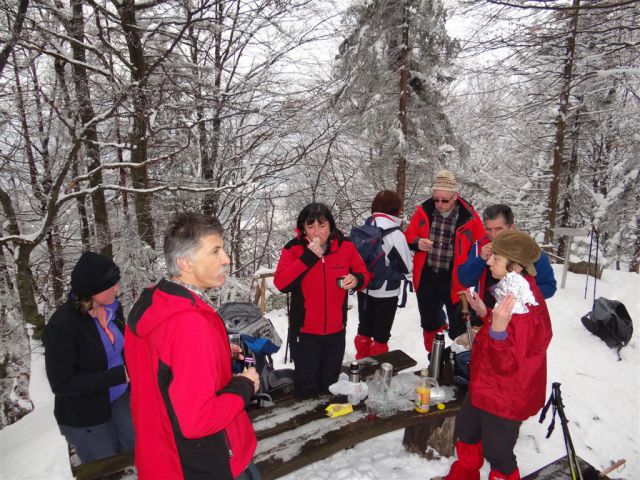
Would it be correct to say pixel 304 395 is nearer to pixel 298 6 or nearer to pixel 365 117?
pixel 298 6

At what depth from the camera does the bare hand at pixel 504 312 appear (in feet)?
7.04

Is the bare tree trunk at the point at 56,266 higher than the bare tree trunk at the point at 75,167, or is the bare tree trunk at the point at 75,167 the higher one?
the bare tree trunk at the point at 75,167

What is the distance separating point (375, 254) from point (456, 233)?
Answer: 3.09ft

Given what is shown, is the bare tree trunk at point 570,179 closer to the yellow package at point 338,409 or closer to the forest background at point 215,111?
the forest background at point 215,111

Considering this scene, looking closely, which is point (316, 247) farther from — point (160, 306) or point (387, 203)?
point (160, 306)

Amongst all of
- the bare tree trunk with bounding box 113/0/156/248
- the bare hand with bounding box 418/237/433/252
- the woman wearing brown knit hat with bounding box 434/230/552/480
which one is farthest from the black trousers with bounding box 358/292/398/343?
the bare tree trunk with bounding box 113/0/156/248

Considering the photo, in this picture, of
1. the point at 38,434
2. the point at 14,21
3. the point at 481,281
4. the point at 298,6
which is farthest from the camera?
the point at 298,6

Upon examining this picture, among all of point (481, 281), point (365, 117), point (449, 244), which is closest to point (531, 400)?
point (481, 281)

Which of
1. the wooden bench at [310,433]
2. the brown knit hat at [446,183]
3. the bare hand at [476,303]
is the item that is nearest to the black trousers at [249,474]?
the wooden bench at [310,433]

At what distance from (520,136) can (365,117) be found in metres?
9.72

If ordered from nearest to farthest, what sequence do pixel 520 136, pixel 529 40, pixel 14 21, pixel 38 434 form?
pixel 14 21, pixel 38 434, pixel 529 40, pixel 520 136

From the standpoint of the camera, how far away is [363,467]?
9.80ft

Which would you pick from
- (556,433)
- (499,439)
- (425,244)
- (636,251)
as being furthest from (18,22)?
(636,251)

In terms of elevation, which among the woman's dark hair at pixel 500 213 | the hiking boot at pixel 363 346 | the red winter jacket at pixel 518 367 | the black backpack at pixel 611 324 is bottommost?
the black backpack at pixel 611 324
